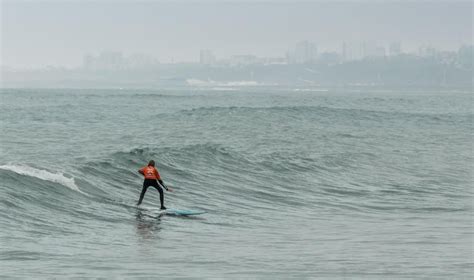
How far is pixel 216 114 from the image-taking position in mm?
82688

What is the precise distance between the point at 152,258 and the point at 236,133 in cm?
4307

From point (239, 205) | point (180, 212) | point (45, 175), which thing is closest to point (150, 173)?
point (180, 212)

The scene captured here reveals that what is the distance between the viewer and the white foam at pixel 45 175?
30.8 meters

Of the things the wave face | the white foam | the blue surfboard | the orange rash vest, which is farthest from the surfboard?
the white foam

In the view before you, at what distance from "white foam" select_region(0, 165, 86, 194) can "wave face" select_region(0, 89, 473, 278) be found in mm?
107

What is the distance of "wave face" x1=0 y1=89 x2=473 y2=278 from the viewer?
18359 millimetres

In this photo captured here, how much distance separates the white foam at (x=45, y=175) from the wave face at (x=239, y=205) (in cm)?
11

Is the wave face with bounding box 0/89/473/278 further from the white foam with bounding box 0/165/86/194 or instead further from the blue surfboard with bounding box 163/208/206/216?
the blue surfboard with bounding box 163/208/206/216

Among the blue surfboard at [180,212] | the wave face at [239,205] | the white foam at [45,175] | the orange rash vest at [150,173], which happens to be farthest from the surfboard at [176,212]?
the white foam at [45,175]

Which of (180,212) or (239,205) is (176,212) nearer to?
(180,212)

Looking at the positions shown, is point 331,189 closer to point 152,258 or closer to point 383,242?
point 383,242

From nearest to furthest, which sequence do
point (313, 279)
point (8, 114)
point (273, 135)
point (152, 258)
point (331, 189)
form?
point (313, 279) → point (152, 258) → point (331, 189) → point (273, 135) → point (8, 114)

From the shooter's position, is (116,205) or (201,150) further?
(201,150)

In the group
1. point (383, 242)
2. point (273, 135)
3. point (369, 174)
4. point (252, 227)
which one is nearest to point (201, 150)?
point (369, 174)
